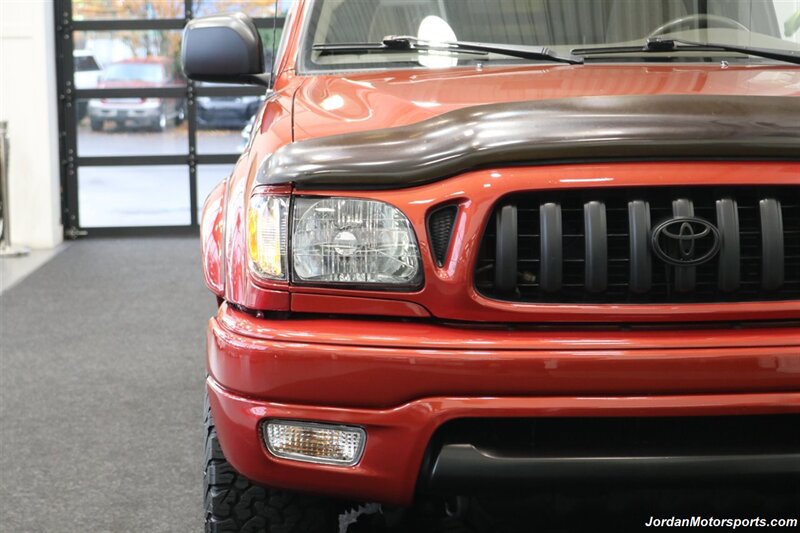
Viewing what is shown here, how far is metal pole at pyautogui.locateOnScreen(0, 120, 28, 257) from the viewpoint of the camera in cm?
866

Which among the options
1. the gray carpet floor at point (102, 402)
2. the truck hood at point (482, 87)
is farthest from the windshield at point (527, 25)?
the gray carpet floor at point (102, 402)

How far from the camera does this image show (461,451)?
181 cm

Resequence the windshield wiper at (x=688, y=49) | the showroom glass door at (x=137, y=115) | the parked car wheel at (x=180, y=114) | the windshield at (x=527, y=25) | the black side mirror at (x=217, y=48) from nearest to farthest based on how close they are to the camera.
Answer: the windshield wiper at (x=688, y=49) < the windshield at (x=527, y=25) < the black side mirror at (x=217, y=48) < the showroom glass door at (x=137, y=115) < the parked car wheel at (x=180, y=114)

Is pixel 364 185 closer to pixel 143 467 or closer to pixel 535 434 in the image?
pixel 535 434

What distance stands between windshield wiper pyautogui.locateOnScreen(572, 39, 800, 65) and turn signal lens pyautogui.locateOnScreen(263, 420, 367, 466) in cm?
117

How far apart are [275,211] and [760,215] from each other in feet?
2.76

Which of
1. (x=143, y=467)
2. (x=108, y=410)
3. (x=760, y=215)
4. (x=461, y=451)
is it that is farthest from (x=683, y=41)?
(x=108, y=410)

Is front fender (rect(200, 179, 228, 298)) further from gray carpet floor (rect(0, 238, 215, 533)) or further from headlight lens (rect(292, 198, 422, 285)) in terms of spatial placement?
gray carpet floor (rect(0, 238, 215, 533))

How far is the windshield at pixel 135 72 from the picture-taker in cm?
980

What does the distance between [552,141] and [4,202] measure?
772cm

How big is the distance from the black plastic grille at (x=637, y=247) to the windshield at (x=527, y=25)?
2.85 feet

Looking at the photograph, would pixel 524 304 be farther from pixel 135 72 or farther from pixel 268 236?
pixel 135 72

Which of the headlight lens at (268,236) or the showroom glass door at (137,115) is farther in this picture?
the showroom glass door at (137,115)

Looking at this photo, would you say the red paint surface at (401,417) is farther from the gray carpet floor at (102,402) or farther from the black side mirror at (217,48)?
the black side mirror at (217,48)
